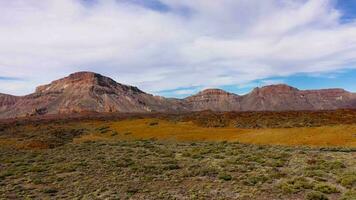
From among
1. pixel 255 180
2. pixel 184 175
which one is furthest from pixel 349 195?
pixel 184 175

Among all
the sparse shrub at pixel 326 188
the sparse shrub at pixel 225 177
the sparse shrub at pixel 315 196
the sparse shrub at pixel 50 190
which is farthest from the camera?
the sparse shrub at pixel 225 177

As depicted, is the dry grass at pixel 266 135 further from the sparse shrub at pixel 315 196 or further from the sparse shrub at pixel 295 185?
the sparse shrub at pixel 315 196

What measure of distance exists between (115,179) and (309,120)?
1669 inches

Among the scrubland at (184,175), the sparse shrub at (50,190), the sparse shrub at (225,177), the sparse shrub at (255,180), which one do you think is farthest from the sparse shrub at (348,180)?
the sparse shrub at (50,190)

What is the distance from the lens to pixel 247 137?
44188mm

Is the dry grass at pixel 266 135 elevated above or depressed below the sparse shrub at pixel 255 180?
above

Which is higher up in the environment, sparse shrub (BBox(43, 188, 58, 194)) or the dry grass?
the dry grass

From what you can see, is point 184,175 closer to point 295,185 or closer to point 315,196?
point 295,185

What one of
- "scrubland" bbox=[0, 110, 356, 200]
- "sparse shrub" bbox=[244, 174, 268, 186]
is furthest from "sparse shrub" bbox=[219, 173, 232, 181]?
"sparse shrub" bbox=[244, 174, 268, 186]

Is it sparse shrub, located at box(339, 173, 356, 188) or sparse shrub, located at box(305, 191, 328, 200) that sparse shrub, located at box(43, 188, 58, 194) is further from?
sparse shrub, located at box(339, 173, 356, 188)

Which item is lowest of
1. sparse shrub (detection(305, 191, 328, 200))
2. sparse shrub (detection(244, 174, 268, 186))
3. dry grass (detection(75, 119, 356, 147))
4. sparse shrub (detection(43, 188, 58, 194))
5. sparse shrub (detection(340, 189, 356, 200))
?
sparse shrub (detection(43, 188, 58, 194))

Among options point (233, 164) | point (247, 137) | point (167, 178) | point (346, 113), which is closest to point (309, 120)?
point (346, 113)

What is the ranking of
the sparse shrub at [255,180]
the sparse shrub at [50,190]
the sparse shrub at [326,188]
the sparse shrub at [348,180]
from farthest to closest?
the sparse shrub at [255,180]
the sparse shrub at [50,190]
the sparse shrub at [348,180]
the sparse shrub at [326,188]

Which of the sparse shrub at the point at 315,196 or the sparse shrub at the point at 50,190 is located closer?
the sparse shrub at the point at 315,196
